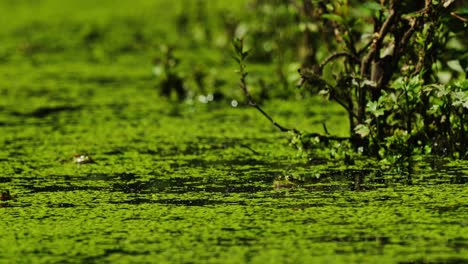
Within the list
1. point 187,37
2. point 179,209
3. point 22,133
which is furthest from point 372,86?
point 187,37

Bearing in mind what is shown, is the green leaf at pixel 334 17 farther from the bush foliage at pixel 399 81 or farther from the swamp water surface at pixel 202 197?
the swamp water surface at pixel 202 197

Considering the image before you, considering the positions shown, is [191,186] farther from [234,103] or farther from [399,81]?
[234,103]

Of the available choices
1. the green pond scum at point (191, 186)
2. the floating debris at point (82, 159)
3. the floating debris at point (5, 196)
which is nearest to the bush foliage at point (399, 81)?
the green pond scum at point (191, 186)

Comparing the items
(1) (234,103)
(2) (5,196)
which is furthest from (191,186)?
(1) (234,103)

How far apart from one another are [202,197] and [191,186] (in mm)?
236

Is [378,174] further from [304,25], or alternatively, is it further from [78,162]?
[304,25]

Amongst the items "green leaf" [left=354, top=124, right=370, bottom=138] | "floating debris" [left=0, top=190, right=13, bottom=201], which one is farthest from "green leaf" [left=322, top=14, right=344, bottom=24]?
"floating debris" [left=0, top=190, right=13, bottom=201]

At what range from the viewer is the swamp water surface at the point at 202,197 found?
10.4ft

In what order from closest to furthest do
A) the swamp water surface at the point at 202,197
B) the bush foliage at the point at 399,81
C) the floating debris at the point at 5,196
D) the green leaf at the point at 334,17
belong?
the swamp water surface at the point at 202,197
the floating debris at the point at 5,196
the bush foliage at the point at 399,81
the green leaf at the point at 334,17

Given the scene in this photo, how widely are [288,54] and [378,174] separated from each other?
3.43m

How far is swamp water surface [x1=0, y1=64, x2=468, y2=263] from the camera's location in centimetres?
318

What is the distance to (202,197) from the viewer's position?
3945mm

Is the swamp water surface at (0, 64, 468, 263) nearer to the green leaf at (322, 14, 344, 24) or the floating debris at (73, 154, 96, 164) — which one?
the floating debris at (73, 154, 96, 164)

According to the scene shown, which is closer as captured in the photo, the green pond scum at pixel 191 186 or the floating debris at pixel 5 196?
the green pond scum at pixel 191 186
